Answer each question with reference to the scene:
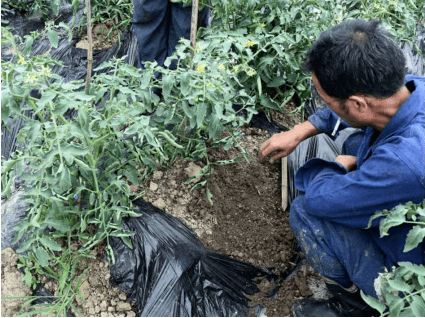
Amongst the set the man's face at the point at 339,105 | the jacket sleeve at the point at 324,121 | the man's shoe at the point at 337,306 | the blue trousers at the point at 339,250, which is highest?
the man's face at the point at 339,105

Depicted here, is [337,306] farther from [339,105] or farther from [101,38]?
[101,38]

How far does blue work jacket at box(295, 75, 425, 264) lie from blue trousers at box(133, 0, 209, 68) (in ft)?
4.21

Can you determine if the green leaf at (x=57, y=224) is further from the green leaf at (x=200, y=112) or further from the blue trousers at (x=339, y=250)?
the blue trousers at (x=339, y=250)

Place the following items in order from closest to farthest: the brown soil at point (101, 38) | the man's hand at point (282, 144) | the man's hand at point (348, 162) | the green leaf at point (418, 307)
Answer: the green leaf at point (418, 307) → the man's hand at point (348, 162) → the man's hand at point (282, 144) → the brown soil at point (101, 38)

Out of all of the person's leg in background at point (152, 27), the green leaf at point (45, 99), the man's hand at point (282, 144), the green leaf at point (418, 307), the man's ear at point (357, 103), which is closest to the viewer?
the green leaf at point (418, 307)

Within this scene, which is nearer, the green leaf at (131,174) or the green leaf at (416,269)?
the green leaf at (416,269)

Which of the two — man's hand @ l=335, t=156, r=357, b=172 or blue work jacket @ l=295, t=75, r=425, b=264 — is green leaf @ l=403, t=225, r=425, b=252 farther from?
man's hand @ l=335, t=156, r=357, b=172

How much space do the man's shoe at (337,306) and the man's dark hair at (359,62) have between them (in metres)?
0.86

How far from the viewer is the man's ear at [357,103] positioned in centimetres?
163

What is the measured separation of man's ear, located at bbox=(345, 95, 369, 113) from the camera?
163 centimetres

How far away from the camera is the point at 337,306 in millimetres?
1977

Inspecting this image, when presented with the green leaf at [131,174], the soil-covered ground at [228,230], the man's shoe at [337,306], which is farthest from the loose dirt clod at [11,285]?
the man's shoe at [337,306]

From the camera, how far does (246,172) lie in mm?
2387

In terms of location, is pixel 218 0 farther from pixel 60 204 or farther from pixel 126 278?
pixel 126 278
